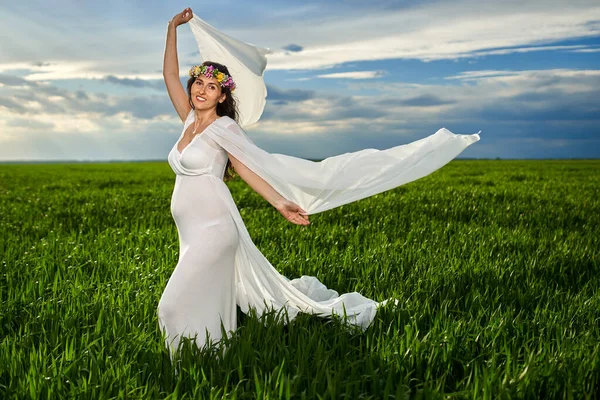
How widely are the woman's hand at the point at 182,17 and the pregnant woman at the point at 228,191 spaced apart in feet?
0.04

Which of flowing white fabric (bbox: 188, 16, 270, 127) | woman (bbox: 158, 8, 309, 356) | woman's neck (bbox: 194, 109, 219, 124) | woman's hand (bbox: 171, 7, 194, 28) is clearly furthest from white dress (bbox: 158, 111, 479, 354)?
woman's hand (bbox: 171, 7, 194, 28)

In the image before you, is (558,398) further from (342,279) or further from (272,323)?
(342,279)

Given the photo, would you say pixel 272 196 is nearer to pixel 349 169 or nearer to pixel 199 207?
pixel 199 207

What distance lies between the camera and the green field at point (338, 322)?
4.48 metres

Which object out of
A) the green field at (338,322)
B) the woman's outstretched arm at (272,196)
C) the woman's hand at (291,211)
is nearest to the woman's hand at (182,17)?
the woman's outstretched arm at (272,196)

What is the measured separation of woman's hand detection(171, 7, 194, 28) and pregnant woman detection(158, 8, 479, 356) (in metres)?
0.01

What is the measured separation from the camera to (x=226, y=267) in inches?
215

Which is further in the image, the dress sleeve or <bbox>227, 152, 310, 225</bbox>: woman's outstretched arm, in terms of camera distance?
the dress sleeve

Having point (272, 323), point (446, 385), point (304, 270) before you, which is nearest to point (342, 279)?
point (304, 270)

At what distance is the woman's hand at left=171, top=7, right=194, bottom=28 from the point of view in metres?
6.34

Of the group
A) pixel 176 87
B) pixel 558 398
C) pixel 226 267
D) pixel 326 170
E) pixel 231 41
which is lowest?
pixel 558 398

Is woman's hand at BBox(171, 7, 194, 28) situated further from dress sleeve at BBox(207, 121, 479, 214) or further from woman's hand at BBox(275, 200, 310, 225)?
woman's hand at BBox(275, 200, 310, 225)

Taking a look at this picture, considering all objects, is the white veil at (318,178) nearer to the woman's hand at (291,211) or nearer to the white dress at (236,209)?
the white dress at (236,209)

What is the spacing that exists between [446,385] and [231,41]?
4132mm
